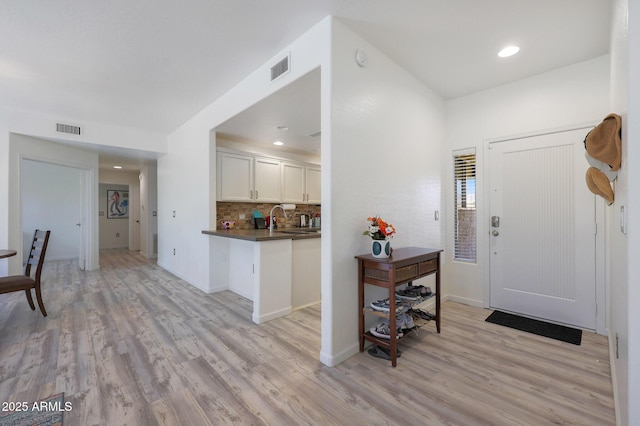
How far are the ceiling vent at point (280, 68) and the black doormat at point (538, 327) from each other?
324 centimetres

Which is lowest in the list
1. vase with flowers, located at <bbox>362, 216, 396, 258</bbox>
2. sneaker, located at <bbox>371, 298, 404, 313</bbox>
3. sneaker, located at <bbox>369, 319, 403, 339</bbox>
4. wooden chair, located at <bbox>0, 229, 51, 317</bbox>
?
sneaker, located at <bbox>369, 319, 403, 339</bbox>

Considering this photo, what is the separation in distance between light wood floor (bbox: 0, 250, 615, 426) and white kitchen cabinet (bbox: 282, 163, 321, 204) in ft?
8.19

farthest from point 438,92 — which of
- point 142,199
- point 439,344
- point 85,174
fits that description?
point 142,199

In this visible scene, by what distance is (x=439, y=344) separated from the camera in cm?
248

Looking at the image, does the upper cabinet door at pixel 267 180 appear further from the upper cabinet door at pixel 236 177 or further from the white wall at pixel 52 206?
the white wall at pixel 52 206

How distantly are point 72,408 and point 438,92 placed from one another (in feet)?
14.3

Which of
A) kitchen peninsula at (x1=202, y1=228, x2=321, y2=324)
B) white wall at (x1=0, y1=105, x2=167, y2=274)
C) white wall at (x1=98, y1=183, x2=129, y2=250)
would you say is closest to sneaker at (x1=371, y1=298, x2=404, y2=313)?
kitchen peninsula at (x1=202, y1=228, x2=321, y2=324)

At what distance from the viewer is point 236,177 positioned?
4.42 m

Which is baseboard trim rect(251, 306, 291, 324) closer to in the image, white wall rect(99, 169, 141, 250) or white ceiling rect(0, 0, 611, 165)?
white ceiling rect(0, 0, 611, 165)

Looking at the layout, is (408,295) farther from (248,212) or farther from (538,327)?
(248,212)

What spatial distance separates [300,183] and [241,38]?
313cm

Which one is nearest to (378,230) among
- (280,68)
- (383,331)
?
(383,331)

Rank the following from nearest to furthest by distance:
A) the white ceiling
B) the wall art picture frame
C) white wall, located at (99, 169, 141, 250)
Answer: the white ceiling, white wall, located at (99, 169, 141, 250), the wall art picture frame

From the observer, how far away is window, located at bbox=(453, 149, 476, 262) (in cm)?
352
